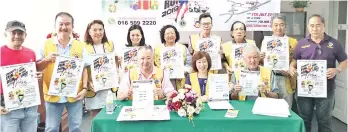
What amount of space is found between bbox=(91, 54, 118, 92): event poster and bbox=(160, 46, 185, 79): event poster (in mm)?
573

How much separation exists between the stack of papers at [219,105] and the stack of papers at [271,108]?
228 millimetres

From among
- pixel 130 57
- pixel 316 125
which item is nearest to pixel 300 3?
pixel 316 125

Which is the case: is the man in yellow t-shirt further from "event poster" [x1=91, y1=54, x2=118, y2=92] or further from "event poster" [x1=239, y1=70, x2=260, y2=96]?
"event poster" [x1=239, y1=70, x2=260, y2=96]

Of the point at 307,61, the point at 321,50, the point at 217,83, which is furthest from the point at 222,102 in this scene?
the point at 321,50

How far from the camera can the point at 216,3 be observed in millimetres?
4258

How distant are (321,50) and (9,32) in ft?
9.48

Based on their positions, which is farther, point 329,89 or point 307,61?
point 329,89

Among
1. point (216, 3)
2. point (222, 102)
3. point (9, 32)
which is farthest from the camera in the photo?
point (216, 3)

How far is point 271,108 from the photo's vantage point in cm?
242

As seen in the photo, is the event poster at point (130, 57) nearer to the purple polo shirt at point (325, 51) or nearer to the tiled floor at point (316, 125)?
the tiled floor at point (316, 125)

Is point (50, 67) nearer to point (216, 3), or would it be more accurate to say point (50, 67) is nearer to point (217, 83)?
point (217, 83)

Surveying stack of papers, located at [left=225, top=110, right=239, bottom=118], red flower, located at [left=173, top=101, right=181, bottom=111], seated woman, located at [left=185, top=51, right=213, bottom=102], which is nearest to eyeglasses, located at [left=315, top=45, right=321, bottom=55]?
seated woman, located at [left=185, top=51, right=213, bottom=102]

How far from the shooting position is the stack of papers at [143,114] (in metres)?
2.28

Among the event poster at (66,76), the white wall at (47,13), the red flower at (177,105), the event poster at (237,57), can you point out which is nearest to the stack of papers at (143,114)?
the red flower at (177,105)
